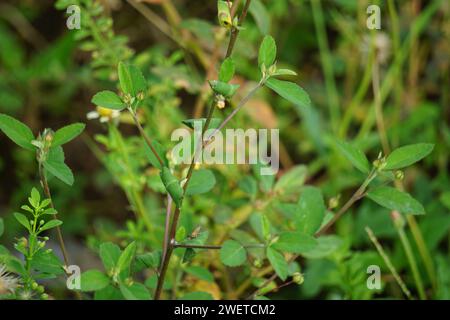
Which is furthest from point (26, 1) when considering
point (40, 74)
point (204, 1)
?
point (204, 1)

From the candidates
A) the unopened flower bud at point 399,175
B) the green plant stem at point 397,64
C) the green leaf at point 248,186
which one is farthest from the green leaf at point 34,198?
the green plant stem at point 397,64

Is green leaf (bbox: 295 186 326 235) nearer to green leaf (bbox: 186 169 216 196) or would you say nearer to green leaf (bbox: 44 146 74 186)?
green leaf (bbox: 186 169 216 196)

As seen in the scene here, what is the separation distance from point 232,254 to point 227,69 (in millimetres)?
314

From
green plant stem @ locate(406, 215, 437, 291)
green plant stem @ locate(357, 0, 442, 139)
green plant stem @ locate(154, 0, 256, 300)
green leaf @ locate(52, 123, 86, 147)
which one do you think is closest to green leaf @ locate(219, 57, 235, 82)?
green plant stem @ locate(154, 0, 256, 300)

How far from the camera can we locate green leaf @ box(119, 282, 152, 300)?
3.43 feet

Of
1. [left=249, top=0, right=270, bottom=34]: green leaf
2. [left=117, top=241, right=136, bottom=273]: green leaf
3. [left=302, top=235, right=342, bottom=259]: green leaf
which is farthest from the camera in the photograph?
[left=249, top=0, right=270, bottom=34]: green leaf

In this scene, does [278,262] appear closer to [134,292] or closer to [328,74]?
[134,292]

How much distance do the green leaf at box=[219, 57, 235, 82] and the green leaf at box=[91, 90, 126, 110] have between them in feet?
0.54

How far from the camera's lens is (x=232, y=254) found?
1062mm

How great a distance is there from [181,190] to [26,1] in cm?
175

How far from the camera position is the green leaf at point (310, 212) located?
1.17 m

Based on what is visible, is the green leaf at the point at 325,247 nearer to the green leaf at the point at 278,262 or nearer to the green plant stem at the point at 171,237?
the green leaf at the point at 278,262

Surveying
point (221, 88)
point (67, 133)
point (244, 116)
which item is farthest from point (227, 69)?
point (244, 116)

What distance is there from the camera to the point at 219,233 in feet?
4.97
